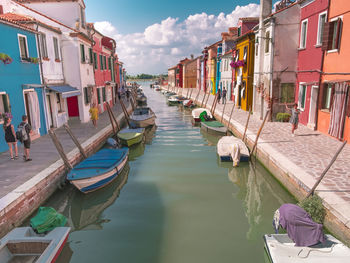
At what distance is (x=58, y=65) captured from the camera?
15992mm

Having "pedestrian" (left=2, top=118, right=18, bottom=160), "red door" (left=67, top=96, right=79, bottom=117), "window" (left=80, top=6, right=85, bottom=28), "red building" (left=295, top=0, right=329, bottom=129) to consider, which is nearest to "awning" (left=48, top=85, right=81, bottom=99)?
"red door" (left=67, top=96, right=79, bottom=117)

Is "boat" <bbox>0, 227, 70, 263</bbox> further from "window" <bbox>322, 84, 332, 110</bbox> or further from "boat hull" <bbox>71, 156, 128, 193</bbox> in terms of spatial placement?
"window" <bbox>322, 84, 332, 110</bbox>

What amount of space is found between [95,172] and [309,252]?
6.88 metres

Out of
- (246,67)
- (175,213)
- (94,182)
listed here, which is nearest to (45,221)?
(94,182)

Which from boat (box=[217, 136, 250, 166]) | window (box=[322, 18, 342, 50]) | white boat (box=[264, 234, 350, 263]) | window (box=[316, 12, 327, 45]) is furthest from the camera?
window (box=[316, 12, 327, 45])

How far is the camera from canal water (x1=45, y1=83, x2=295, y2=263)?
20.0 feet

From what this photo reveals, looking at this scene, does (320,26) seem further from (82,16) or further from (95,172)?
(82,16)

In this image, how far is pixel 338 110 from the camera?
37.2ft

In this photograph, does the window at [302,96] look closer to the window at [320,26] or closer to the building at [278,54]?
the building at [278,54]

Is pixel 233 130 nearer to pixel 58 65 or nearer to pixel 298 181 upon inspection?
pixel 298 181

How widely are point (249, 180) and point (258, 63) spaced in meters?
10.9

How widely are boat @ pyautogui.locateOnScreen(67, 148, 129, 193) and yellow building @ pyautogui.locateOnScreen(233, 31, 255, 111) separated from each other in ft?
47.8

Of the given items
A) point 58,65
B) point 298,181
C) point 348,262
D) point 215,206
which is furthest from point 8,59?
point 348,262

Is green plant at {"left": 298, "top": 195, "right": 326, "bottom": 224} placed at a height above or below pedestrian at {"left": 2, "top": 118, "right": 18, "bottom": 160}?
below
